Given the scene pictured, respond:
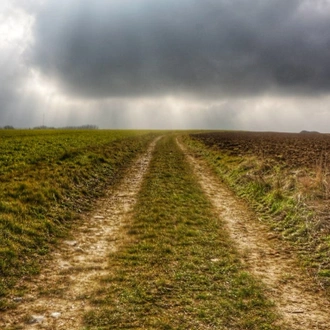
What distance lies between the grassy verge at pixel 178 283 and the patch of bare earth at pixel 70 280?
31 cm

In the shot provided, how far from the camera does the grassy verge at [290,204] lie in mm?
9001

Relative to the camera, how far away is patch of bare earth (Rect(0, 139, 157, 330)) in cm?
585

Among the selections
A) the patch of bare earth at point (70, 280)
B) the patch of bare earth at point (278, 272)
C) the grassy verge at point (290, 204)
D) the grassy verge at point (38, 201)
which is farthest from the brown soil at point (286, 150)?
the grassy verge at point (38, 201)

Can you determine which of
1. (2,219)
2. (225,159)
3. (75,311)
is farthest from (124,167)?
(75,311)

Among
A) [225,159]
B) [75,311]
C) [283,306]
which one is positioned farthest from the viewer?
[225,159]

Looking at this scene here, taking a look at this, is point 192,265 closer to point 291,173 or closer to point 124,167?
point 291,173

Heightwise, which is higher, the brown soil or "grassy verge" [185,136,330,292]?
the brown soil

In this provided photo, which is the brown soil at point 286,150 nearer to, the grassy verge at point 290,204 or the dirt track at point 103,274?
the grassy verge at point 290,204

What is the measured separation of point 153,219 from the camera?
38.3ft

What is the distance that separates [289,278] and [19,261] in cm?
607

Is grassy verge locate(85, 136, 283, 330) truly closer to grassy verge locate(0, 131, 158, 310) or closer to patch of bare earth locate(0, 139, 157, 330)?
patch of bare earth locate(0, 139, 157, 330)

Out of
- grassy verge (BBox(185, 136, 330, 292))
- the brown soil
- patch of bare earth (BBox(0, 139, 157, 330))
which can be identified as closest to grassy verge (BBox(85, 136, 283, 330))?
patch of bare earth (BBox(0, 139, 157, 330))

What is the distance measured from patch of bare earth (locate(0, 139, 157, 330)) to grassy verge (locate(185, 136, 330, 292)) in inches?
194

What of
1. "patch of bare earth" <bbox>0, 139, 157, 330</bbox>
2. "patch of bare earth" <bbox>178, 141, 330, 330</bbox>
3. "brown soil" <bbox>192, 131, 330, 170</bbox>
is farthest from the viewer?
"brown soil" <bbox>192, 131, 330, 170</bbox>
